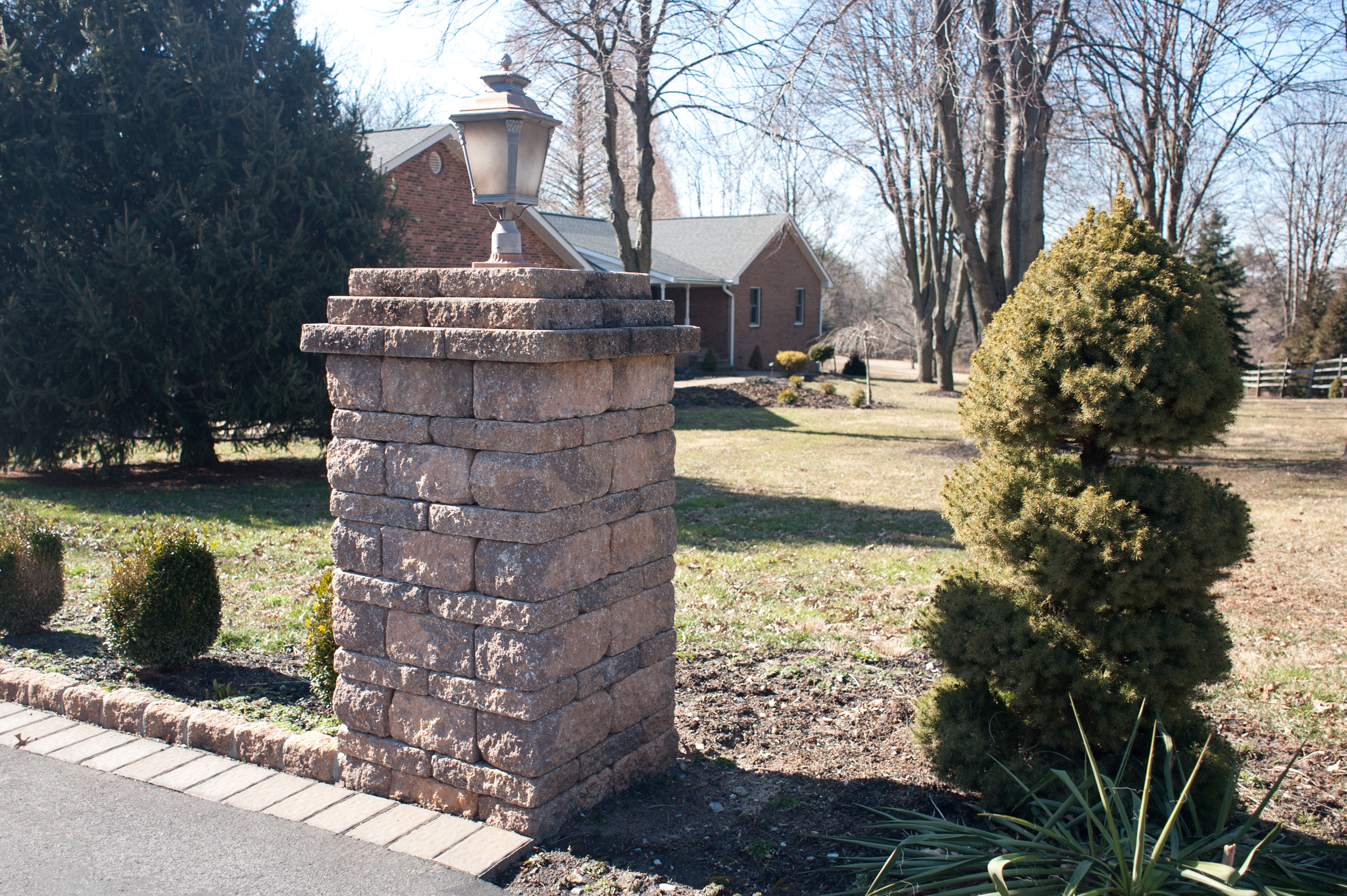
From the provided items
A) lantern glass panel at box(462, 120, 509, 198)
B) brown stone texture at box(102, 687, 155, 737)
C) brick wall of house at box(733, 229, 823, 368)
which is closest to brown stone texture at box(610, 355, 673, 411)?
lantern glass panel at box(462, 120, 509, 198)

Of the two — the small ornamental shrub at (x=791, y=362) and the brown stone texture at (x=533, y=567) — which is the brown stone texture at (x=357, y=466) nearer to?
the brown stone texture at (x=533, y=567)

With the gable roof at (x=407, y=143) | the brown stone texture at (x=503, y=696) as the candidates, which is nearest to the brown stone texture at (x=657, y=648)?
the brown stone texture at (x=503, y=696)

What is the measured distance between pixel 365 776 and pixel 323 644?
31.0 inches

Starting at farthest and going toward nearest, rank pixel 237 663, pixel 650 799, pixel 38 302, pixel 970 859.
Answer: pixel 38 302 → pixel 237 663 → pixel 650 799 → pixel 970 859

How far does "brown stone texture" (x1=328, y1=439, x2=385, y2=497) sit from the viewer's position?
356 cm

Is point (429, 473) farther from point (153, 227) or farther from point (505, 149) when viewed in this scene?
point (153, 227)

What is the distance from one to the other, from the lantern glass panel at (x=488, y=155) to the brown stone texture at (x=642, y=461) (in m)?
1.30

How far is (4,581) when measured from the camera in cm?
540

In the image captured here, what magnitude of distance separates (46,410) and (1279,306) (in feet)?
196

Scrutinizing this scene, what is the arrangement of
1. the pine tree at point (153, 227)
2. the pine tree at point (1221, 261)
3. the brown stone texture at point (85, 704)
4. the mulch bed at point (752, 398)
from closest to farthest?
the brown stone texture at point (85, 704), the pine tree at point (153, 227), the mulch bed at point (752, 398), the pine tree at point (1221, 261)

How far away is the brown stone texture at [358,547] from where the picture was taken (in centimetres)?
359

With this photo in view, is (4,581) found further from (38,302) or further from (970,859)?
(38,302)

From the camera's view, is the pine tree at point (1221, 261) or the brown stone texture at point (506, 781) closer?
the brown stone texture at point (506, 781)

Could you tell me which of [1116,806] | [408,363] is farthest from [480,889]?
[1116,806]
